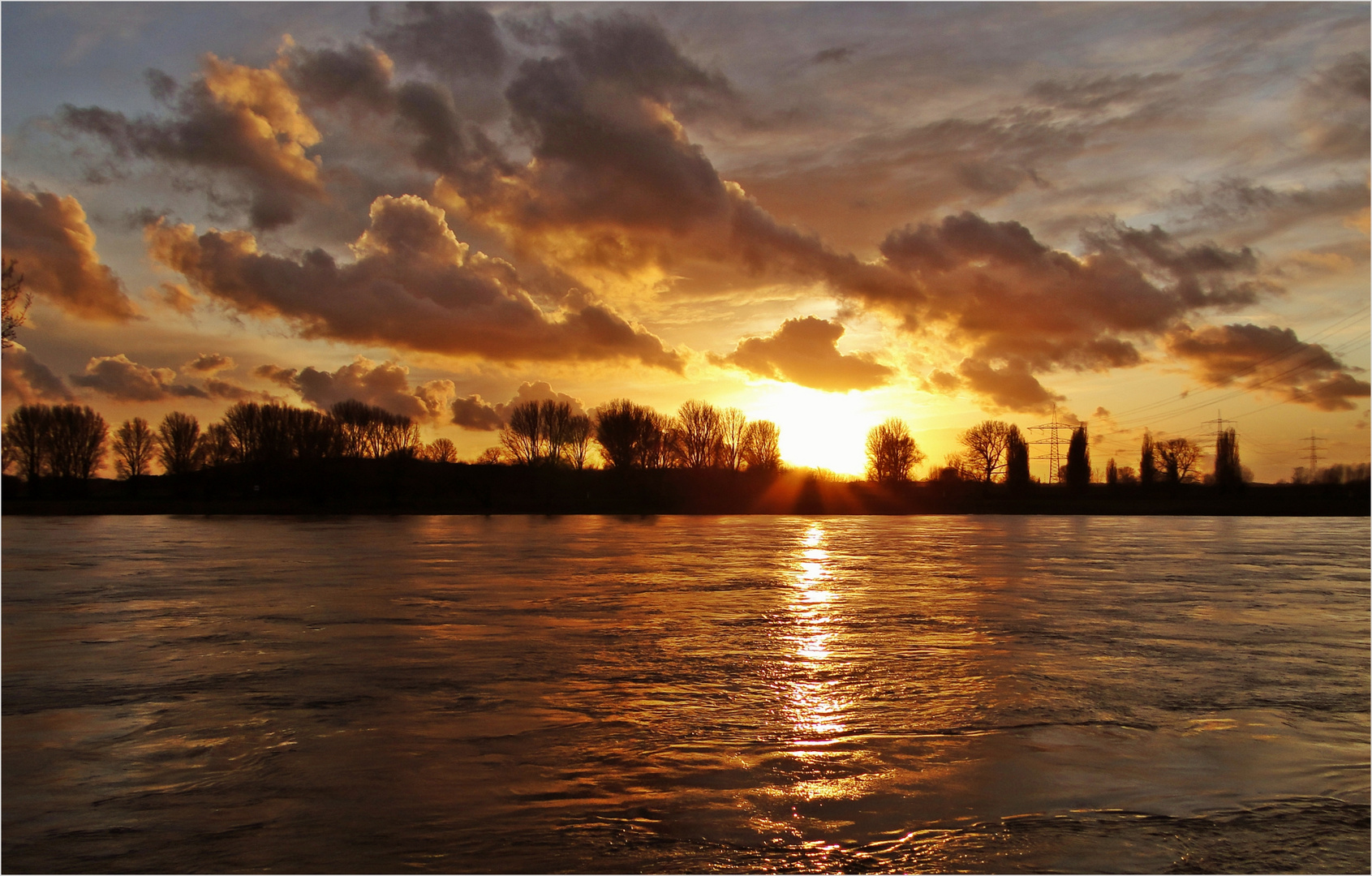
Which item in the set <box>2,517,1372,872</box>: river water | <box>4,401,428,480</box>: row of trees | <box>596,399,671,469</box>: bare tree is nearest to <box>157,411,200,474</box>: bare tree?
<box>4,401,428,480</box>: row of trees

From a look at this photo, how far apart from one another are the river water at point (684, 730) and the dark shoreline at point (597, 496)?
7417cm

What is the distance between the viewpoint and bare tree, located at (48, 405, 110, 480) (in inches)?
5128

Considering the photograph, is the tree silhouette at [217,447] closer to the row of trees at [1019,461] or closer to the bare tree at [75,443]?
the bare tree at [75,443]

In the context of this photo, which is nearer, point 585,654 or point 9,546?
point 585,654

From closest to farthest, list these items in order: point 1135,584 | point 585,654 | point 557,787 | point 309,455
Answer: point 557,787, point 585,654, point 1135,584, point 309,455

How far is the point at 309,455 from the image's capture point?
5064 inches

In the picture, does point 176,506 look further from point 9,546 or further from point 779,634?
point 779,634

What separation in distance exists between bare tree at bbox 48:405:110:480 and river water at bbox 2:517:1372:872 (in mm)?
130773

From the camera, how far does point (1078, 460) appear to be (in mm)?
136500

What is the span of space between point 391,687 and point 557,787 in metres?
4.61

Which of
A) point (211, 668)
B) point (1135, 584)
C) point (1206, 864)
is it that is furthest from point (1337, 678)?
point (211, 668)

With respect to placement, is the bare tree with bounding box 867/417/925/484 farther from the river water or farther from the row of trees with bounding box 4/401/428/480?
the river water

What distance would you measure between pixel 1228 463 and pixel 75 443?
165 m

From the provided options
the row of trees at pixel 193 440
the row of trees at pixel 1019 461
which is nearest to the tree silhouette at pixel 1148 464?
the row of trees at pixel 1019 461
